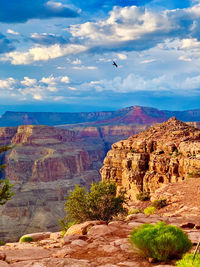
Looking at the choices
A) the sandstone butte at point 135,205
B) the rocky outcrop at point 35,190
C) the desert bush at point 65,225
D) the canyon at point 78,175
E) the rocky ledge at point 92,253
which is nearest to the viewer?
the rocky ledge at point 92,253

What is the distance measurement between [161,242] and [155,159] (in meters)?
34.1

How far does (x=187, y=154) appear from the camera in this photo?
1503 inches

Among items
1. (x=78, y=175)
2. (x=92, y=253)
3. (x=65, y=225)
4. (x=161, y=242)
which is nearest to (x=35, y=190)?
(x=78, y=175)

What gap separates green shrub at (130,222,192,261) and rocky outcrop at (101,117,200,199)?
25.0m

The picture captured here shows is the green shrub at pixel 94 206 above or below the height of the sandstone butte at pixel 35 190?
above

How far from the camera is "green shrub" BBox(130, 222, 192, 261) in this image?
8766mm

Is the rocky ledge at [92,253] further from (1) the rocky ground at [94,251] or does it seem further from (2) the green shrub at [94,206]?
(2) the green shrub at [94,206]

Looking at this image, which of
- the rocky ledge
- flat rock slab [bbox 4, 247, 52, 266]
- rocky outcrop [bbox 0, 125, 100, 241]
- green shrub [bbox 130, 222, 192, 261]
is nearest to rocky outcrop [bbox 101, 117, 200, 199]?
the rocky ledge

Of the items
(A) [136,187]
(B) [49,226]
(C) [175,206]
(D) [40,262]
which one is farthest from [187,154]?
(B) [49,226]

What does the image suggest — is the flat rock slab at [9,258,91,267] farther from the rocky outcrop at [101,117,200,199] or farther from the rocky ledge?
the rocky outcrop at [101,117,200,199]

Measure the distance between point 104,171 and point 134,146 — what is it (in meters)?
8.13

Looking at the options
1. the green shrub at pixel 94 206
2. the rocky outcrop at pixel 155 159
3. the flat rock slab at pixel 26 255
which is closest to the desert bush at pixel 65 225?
the green shrub at pixel 94 206

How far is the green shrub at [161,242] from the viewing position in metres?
8.77

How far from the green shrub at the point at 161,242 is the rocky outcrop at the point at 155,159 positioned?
82.2ft
